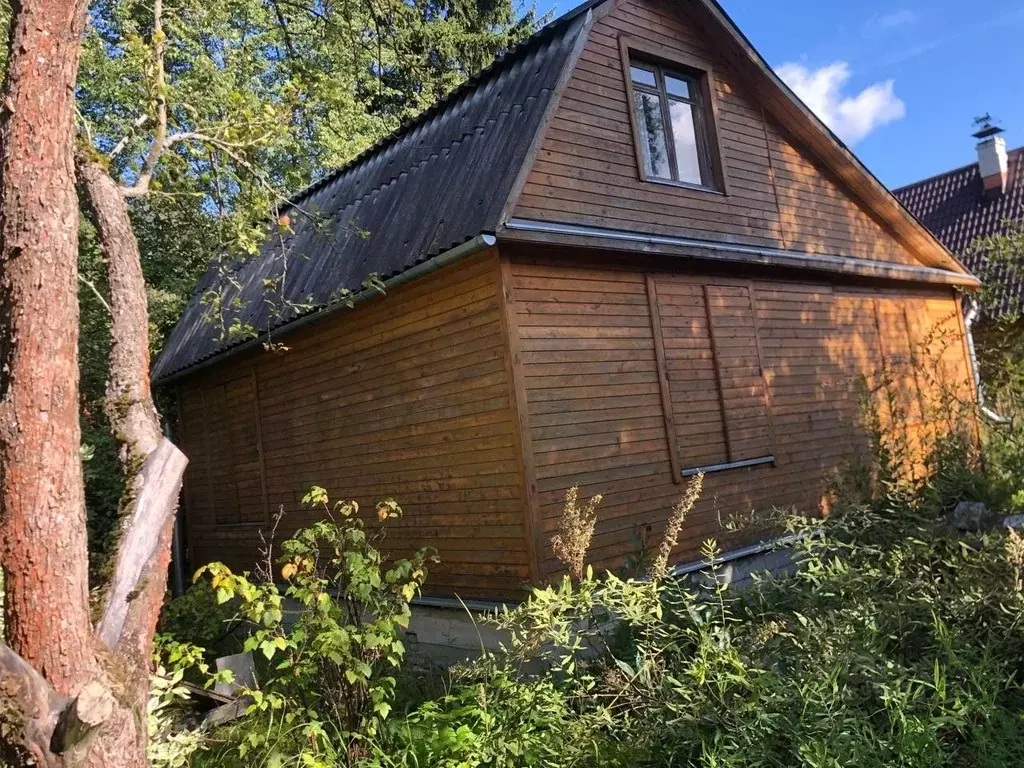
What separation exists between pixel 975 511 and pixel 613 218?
14.2ft

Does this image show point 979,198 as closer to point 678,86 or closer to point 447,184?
point 678,86

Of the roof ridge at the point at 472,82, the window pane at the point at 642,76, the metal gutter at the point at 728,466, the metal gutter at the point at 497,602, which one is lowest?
the metal gutter at the point at 497,602

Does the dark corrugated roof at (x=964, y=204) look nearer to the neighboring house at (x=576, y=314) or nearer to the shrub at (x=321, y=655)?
Result: the neighboring house at (x=576, y=314)

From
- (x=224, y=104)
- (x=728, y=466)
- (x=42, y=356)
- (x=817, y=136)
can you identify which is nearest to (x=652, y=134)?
(x=817, y=136)

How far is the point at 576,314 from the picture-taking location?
7.71 metres

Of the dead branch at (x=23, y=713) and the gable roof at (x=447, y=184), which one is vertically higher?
the gable roof at (x=447, y=184)

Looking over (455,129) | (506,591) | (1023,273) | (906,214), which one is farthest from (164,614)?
(906,214)

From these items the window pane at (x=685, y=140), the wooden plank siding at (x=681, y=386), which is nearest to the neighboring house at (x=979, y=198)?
the wooden plank siding at (x=681, y=386)

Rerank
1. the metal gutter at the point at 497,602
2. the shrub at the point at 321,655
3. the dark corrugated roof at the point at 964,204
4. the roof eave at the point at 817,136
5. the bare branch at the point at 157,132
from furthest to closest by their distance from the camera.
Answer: the dark corrugated roof at the point at 964,204 < the roof eave at the point at 817,136 < the metal gutter at the point at 497,602 < the bare branch at the point at 157,132 < the shrub at the point at 321,655

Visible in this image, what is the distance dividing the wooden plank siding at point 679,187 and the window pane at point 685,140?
0.33 metres

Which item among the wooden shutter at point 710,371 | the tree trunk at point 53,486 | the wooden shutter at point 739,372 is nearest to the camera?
the tree trunk at point 53,486

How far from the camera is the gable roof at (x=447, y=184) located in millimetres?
7551

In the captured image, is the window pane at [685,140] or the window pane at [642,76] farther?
the window pane at [685,140]

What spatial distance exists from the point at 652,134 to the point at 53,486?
300 inches
